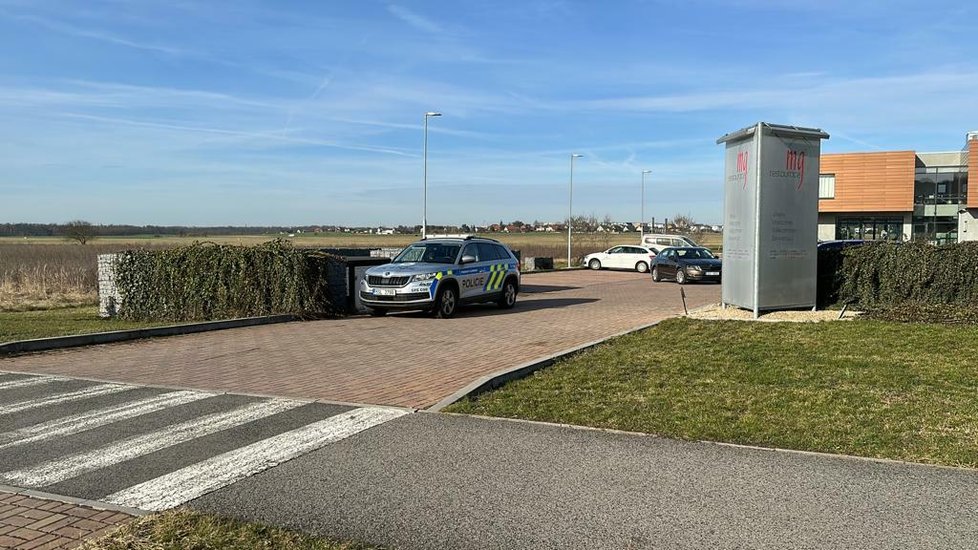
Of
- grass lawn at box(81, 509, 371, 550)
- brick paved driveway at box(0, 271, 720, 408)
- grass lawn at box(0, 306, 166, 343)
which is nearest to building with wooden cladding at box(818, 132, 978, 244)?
brick paved driveway at box(0, 271, 720, 408)

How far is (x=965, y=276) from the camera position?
1362 cm

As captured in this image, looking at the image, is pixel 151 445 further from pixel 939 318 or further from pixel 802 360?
pixel 939 318

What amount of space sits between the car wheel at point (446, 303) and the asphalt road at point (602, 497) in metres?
9.74

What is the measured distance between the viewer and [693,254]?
94.2 ft

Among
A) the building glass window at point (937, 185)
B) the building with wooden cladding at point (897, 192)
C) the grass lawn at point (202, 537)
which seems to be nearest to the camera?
the grass lawn at point (202, 537)

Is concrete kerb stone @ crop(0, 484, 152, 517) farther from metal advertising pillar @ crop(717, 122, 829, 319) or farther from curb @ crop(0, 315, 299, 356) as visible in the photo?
metal advertising pillar @ crop(717, 122, 829, 319)

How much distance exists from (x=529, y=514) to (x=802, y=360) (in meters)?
5.86

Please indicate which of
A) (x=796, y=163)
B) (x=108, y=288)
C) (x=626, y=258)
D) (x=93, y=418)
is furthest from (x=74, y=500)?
(x=626, y=258)

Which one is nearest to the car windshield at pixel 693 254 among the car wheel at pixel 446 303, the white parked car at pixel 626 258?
the white parked car at pixel 626 258

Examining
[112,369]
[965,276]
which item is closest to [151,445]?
[112,369]

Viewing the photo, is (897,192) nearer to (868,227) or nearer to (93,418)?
(868,227)

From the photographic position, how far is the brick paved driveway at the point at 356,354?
8.41 metres

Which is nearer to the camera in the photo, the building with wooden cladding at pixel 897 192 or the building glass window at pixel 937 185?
the building with wooden cladding at pixel 897 192

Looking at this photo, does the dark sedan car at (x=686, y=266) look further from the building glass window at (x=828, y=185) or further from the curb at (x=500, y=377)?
the building glass window at (x=828, y=185)
